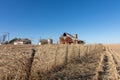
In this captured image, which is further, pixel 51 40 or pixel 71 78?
pixel 51 40

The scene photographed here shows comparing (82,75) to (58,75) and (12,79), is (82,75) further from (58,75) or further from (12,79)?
(12,79)

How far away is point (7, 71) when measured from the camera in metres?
8.80

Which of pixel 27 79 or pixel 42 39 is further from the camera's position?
pixel 42 39

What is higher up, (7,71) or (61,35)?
(61,35)

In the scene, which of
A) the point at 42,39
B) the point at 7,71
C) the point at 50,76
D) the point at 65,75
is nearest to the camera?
the point at 7,71

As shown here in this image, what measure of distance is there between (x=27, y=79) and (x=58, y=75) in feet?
12.7

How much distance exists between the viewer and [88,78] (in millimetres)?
10805

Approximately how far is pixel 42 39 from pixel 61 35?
29.4 ft

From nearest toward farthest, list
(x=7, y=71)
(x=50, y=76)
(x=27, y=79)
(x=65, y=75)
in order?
(x=27, y=79) → (x=7, y=71) → (x=50, y=76) → (x=65, y=75)

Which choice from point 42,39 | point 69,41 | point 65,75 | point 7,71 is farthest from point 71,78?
point 42,39

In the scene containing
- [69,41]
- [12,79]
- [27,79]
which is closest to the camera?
[27,79]

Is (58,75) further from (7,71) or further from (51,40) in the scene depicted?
(51,40)

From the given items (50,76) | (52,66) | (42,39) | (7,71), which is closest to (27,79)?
(7,71)

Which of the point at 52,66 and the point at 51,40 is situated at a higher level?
the point at 51,40
